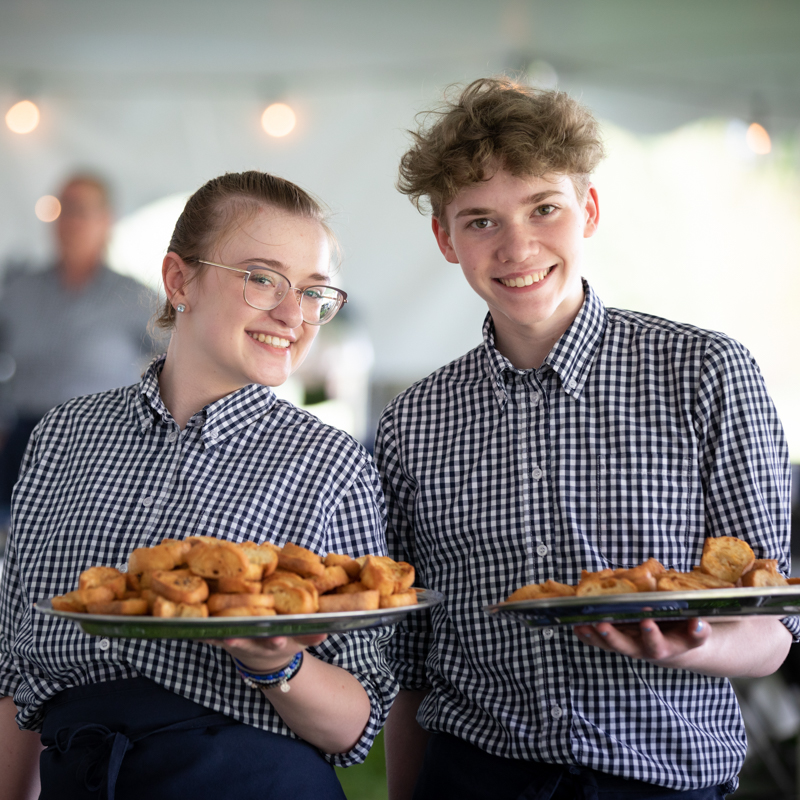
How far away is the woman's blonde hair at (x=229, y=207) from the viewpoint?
1.86 meters

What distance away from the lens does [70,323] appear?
377 cm

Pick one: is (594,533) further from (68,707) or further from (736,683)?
(736,683)

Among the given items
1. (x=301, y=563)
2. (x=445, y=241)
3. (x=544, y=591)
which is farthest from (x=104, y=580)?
(x=445, y=241)

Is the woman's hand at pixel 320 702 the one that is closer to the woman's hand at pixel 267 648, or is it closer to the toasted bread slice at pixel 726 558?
the woman's hand at pixel 267 648

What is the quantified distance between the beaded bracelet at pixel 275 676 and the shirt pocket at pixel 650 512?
626mm

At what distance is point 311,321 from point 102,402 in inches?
20.8

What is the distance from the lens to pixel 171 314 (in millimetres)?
2062

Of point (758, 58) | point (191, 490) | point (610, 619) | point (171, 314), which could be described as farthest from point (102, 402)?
point (758, 58)

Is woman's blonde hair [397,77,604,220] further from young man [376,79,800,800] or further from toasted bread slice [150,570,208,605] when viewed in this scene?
toasted bread slice [150,570,208,605]

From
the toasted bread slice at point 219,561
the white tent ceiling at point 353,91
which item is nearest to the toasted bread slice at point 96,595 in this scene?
the toasted bread slice at point 219,561

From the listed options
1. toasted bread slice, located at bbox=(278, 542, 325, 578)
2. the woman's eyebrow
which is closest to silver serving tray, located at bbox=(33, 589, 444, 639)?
toasted bread slice, located at bbox=(278, 542, 325, 578)

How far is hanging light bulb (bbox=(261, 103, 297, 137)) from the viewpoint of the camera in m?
3.96

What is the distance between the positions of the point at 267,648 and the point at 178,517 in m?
0.49

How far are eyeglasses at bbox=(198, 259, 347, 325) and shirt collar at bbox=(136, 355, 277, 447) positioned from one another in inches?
7.1
